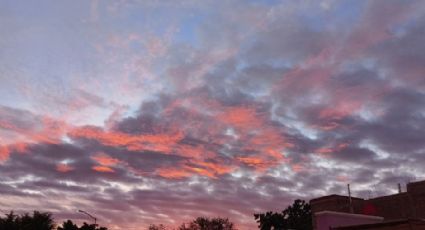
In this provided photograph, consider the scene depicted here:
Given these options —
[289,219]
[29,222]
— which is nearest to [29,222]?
[29,222]

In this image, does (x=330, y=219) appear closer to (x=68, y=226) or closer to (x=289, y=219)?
(x=68, y=226)

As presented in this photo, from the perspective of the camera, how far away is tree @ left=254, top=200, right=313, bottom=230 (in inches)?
2995

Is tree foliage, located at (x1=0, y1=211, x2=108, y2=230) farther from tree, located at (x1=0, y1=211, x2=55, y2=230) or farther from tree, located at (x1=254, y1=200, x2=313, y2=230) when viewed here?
tree, located at (x1=254, y1=200, x2=313, y2=230)

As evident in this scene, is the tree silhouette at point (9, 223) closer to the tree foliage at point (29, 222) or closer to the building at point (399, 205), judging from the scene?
the tree foliage at point (29, 222)

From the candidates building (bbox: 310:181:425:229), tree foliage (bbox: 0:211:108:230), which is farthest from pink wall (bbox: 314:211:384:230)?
tree foliage (bbox: 0:211:108:230)

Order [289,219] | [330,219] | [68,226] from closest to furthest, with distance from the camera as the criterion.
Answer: [330,219] → [68,226] → [289,219]

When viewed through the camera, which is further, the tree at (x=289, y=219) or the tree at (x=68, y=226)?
the tree at (x=289, y=219)

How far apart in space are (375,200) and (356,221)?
32577 mm

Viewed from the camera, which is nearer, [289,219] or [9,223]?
[9,223]

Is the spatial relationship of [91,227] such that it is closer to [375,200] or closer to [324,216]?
[324,216]

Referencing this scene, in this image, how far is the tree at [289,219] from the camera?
7606cm

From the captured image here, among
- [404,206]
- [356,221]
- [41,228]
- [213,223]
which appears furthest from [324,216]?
[213,223]

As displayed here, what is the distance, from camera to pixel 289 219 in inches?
3056

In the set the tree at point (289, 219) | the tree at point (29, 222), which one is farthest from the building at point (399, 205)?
the tree at point (29, 222)
